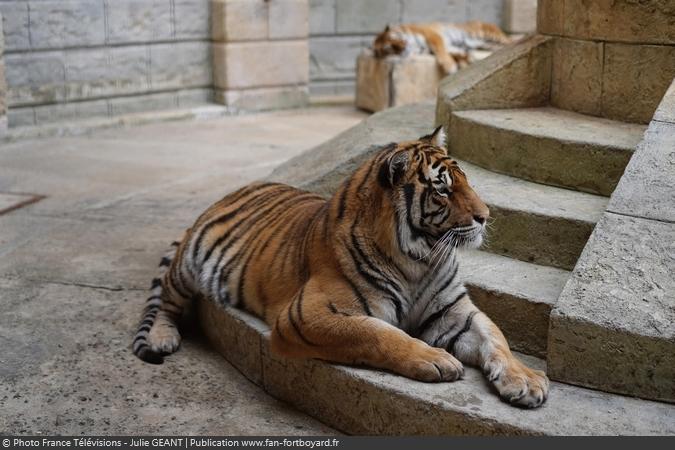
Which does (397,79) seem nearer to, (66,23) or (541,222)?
(66,23)

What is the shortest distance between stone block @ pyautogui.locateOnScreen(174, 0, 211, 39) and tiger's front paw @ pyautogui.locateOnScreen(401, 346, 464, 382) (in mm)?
8514

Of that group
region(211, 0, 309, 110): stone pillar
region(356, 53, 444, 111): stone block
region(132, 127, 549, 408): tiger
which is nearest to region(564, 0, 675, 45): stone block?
region(132, 127, 549, 408): tiger

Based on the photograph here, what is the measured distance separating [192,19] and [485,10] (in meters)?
5.02

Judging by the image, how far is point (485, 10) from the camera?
14633 millimetres

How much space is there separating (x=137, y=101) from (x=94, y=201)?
13.5ft

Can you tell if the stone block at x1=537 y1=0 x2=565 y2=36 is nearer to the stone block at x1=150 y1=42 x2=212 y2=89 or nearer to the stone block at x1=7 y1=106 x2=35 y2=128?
the stone block at x1=7 y1=106 x2=35 y2=128

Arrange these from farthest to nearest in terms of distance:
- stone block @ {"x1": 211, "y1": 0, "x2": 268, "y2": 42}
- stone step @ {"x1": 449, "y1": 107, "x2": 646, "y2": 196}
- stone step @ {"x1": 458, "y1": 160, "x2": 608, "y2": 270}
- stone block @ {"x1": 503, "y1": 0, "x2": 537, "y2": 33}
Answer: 1. stone block @ {"x1": 503, "y1": 0, "x2": 537, "y2": 33}
2. stone block @ {"x1": 211, "y1": 0, "x2": 268, "y2": 42}
3. stone step @ {"x1": 449, "y1": 107, "x2": 646, "y2": 196}
4. stone step @ {"x1": 458, "y1": 160, "x2": 608, "y2": 270}

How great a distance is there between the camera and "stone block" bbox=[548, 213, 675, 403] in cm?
367

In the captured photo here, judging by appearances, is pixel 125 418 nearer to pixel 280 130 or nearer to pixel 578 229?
pixel 578 229

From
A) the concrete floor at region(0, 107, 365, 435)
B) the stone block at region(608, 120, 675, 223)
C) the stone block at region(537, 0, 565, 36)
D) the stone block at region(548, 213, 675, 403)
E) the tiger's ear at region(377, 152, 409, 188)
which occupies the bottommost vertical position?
the concrete floor at region(0, 107, 365, 435)

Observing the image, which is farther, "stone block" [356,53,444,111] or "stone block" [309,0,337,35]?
"stone block" [309,0,337,35]

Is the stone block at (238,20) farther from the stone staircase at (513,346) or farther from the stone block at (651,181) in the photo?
the stone block at (651,181)

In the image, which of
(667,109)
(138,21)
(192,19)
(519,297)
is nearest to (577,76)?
(667,109)

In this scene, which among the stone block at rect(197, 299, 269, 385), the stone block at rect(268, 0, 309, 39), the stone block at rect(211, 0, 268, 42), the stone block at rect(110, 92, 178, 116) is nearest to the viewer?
the stone block at rect(197, 299, 269, 385)
